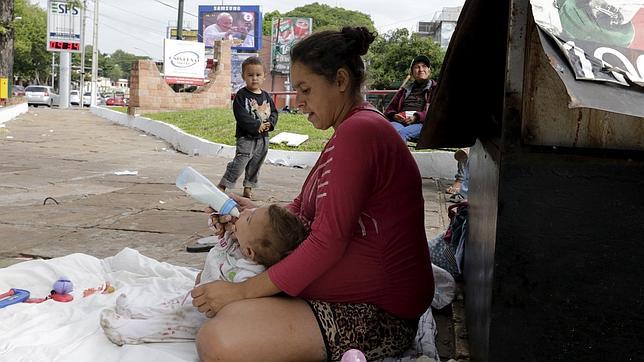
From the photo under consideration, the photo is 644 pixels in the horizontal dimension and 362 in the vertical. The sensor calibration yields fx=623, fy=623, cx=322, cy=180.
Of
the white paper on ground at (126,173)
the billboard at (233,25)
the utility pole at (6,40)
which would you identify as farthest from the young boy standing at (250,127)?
the billboard at (233,25)

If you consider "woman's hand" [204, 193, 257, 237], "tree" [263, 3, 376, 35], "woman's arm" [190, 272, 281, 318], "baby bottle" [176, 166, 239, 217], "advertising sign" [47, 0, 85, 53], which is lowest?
"woman's arm" [190, 272, 281, 318]

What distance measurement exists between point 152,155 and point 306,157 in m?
3.17

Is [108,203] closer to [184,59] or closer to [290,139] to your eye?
[290,139]

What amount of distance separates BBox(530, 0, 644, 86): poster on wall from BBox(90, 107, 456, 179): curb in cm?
618

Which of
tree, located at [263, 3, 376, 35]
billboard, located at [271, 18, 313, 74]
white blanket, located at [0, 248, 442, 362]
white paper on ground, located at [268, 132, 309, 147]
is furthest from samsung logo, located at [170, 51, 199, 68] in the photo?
tree, located at [263, 3, 376, 35]

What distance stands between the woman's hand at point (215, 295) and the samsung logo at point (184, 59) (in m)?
25.1

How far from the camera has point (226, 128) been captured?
1404 cm

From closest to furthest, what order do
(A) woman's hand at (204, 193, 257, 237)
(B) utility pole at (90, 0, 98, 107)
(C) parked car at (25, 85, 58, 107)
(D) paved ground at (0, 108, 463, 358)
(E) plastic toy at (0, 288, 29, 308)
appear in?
(A) woman's hand at (204, 193, 257, 237)
(E) plastic toy at (0, 288, 29, 308)
(D) paved ground at (0, 108, 463, 358)
(C) parked car at (25, 85, 58, 107)
(B) utility pole at (90, 0, 98, 107)

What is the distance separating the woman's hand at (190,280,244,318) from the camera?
2.08 meters

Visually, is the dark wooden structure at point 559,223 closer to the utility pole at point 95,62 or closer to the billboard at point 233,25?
the utility pole at point 95,62

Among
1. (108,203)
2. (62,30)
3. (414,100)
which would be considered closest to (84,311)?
(108,203)

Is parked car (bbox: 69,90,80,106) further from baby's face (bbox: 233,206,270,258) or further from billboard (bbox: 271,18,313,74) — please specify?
baby's face (bbox: 233,206,270,258)

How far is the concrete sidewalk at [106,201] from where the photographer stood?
416 cm

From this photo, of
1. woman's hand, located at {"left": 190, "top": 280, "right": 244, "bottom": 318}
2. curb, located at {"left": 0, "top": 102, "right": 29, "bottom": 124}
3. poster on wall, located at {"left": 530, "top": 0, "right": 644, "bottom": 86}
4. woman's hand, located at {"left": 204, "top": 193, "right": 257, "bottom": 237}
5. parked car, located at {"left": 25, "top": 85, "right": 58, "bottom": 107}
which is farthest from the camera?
parked car, located at {"left": 25, "top": 85, "right": 58, "bottom": 107}
